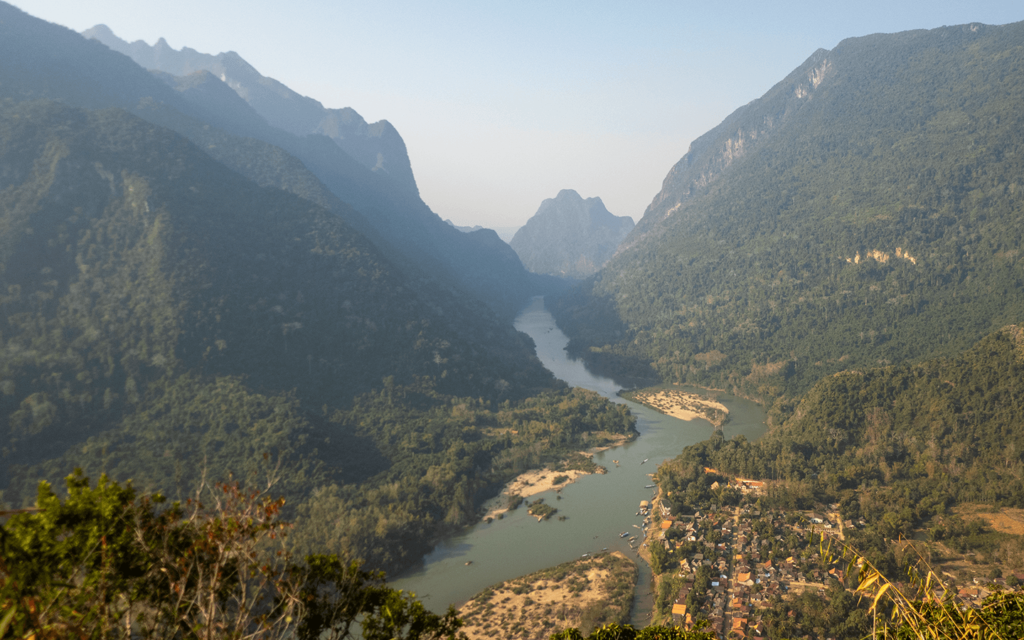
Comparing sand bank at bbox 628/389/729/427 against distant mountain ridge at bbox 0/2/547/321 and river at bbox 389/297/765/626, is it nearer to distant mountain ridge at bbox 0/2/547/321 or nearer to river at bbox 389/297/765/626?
river at bbox 389/297/765/626

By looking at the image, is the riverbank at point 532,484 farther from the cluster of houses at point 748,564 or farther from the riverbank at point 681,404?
the riverbank at point 681,404

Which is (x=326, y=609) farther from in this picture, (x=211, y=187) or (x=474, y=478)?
(x=211, y=187)

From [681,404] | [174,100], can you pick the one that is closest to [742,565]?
[681,404]

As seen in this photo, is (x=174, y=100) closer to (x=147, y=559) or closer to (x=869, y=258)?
(x=147, y=559)

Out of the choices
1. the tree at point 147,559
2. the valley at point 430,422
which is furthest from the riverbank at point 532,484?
the tree at point 147,559

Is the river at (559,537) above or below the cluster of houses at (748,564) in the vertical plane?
below

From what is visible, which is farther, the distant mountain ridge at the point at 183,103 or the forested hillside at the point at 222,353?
the distant mountain ridge at the point at 183,103

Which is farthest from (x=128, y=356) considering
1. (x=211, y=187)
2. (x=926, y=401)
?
(x=926, y=401)
